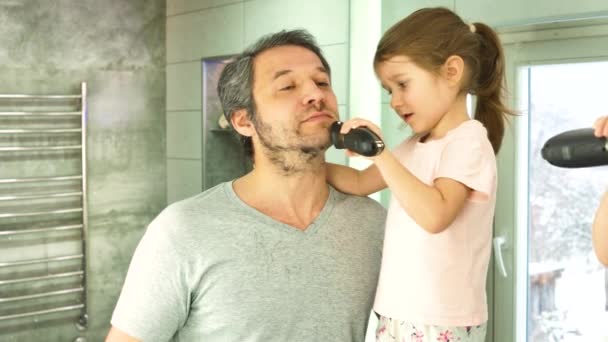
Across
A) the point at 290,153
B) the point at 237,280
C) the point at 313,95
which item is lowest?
the point at 237,280

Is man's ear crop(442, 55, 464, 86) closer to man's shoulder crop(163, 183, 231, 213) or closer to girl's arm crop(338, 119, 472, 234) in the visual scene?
girl's arm crop(338, 119, 472, 234)

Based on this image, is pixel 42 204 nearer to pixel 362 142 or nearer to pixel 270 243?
pixel 270 243

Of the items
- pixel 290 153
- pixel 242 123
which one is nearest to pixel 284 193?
pixel 290 153

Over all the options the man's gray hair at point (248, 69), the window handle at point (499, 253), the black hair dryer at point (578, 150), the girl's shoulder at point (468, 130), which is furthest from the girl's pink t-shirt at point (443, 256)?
the window handle at point (499, 253)

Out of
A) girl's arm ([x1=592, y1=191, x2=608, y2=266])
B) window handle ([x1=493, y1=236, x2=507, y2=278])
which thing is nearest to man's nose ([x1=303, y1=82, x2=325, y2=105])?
girl's arm ([x1=592, y1=191, x2=608, y2=266])

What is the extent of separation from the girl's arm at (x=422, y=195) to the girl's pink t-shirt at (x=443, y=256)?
5 cm

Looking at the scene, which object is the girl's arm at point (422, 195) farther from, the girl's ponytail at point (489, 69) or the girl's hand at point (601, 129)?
the girl's hand at point (601, 129)

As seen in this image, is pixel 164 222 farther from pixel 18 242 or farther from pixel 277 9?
pixel 277 9

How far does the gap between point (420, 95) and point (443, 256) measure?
0.32 metres

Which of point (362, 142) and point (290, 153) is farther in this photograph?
point (290, 153)

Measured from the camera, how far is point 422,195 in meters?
1.27

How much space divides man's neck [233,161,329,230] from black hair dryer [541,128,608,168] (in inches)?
26.1

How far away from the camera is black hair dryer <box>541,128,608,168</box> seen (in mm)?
847

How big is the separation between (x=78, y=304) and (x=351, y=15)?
1.55 m
